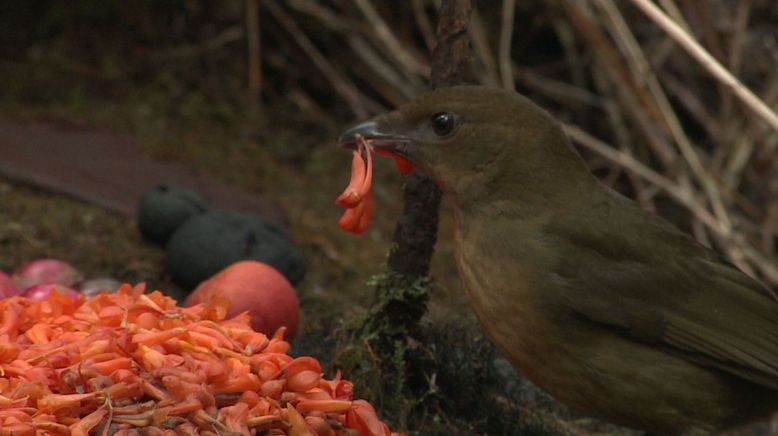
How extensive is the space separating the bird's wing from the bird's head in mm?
158

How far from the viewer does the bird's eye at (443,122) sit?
115 inches

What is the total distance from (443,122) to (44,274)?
1.58 meters

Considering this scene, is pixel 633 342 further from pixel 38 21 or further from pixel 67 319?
pixel 38 21

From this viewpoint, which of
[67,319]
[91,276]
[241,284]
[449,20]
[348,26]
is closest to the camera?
[67,319]

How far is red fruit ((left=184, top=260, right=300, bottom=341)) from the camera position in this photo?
342cm

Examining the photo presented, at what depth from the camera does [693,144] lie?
5977 mm

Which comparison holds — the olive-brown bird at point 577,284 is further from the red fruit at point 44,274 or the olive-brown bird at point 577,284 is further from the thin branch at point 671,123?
the thin branch at point 671,123

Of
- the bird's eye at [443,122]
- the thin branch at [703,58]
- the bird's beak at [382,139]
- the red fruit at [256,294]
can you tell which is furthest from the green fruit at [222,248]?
the thin branch at [703,58]

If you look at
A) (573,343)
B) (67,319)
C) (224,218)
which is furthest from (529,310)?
(224,218)

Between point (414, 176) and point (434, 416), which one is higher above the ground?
point (414, 176)

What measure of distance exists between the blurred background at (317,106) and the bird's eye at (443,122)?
1.41m

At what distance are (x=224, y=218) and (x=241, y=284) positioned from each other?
2.73ft

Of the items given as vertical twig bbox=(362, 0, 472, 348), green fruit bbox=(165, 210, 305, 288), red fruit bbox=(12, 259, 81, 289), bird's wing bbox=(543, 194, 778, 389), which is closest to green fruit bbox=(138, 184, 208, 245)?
green fruit bbox=(165, 210, 305, 288)

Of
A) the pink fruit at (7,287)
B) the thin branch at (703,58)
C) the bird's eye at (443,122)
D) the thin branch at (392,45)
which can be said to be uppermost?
the thin branch at (392,45)
